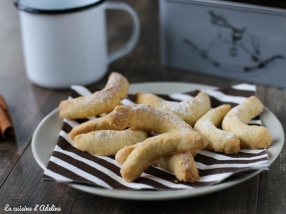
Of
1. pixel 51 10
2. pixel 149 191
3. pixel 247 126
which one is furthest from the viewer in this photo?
pixel 51 10

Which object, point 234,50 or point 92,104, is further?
point 234,50

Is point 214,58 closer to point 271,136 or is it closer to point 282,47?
point 282,47

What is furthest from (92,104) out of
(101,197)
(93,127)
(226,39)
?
(226,39)

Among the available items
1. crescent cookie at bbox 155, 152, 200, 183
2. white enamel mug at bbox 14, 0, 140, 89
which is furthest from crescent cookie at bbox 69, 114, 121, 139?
white enamel mug at bbox 14, 0, 140, 89

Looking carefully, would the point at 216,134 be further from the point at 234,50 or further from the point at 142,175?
the point at 234,50

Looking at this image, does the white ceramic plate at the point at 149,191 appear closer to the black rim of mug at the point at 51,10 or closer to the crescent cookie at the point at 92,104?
the crescent cookie at the point at 92,104

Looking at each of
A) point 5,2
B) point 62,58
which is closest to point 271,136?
point 62,58

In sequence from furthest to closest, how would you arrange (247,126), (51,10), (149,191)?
(51,10) < (247,126) < (149,191)
